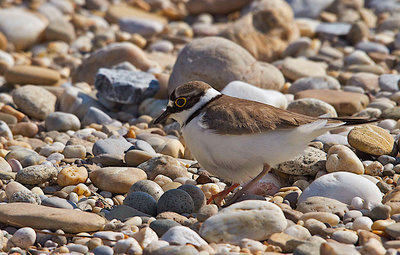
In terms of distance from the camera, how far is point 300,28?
505 inches

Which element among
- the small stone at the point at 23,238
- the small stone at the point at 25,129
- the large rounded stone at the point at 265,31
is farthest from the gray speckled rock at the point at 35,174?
the large rounded stone at the point at 265,31

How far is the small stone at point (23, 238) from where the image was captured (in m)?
3.99

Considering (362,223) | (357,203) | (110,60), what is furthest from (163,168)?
(110,60)

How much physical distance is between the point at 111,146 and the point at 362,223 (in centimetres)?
319

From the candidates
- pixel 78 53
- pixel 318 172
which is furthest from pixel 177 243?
pixel 78 53

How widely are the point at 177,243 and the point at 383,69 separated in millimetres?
7434

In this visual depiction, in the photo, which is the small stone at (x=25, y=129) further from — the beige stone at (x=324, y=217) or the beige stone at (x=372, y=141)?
the beige stone at (x=324, y=217)

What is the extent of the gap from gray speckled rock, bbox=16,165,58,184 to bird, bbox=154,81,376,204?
1.53 metres

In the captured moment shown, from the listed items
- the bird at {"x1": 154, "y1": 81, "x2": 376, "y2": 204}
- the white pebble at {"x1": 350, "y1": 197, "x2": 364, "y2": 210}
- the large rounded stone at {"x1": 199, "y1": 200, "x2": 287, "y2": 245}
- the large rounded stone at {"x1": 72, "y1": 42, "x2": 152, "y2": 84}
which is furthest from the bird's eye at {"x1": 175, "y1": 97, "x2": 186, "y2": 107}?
the large rounded stone at {"x1": 72, "y1": 42, "x2": 152, "y2": 84}

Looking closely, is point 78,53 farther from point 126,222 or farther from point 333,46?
point 126,222

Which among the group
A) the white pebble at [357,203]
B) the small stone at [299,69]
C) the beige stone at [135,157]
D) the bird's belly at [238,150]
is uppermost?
the bird's belly at [238,150]

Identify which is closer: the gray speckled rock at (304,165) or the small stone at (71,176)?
the small stone at (71,176)

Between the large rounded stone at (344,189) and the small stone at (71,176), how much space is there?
87.5 inches

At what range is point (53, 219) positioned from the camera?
A: 418 cm
